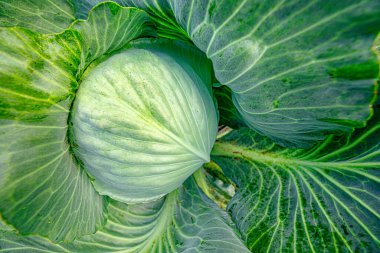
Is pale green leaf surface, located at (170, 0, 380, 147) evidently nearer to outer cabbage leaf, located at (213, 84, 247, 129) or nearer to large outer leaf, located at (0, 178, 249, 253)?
outer cabbage leaf, located at (213, 84, 247, 129)

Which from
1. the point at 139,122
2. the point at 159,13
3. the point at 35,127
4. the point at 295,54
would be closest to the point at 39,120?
the point at 35,127

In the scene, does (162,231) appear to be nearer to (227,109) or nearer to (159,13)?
(227,109)

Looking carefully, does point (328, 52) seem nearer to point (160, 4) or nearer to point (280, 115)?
point (280, 115)

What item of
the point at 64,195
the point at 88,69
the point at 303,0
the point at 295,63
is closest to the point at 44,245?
the point at 64,195

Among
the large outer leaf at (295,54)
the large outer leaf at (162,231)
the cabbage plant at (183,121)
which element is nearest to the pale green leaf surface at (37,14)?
the cabbage plant at (183,121)

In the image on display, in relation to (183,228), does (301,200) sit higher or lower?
higher

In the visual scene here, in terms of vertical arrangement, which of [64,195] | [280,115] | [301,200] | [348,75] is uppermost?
[348,75]
